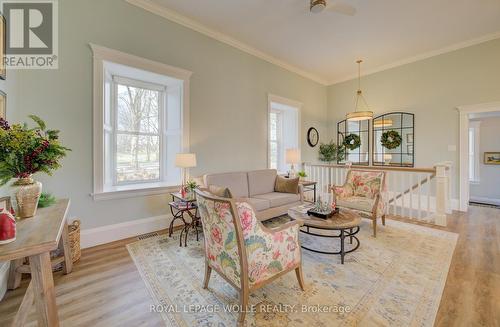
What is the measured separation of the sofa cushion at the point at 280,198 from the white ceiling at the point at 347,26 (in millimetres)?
3026

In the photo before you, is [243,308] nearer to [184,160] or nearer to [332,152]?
[184,160]

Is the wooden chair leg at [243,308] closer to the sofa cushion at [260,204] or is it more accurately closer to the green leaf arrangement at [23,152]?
the green leaf arrangement at [23,152]

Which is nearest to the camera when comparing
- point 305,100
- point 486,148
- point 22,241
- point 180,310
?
point 22,241

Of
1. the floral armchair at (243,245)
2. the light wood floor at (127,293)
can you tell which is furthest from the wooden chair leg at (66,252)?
the floral armchair at (243,245)

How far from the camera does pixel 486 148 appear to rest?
21.5ft

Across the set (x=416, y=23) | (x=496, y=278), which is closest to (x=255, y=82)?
(x=416, y=23)

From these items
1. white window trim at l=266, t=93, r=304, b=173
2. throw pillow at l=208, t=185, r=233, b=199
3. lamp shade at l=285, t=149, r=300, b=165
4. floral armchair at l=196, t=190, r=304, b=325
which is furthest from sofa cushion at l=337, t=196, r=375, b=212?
throw pillow at l=208, t=185, r=233, b=199

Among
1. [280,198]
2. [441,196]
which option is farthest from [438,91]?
[280,198]

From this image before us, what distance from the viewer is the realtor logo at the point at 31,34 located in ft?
7.66

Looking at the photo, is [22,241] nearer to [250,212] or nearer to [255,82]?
[250,212]

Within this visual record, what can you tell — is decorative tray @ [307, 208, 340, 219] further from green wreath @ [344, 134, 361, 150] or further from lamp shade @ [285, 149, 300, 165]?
green wreath @ [344, 134, 361, 150]

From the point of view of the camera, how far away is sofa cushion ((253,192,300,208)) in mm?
3660

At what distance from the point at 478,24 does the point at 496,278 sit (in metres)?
4.24

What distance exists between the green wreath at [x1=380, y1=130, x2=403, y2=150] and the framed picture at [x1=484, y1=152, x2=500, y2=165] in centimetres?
365
